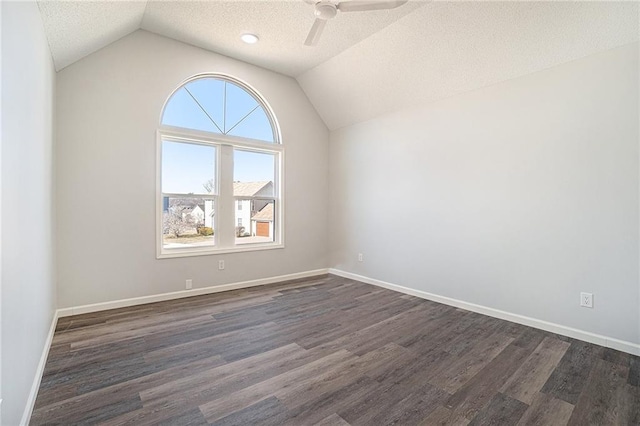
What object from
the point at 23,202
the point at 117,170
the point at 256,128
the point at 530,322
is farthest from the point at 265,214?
the point at 530,322

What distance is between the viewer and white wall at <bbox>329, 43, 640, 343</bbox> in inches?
101

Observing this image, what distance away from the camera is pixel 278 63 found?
4324 mm

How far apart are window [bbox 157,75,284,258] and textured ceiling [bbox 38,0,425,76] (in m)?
0.65

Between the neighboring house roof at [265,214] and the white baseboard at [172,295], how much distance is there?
92cm

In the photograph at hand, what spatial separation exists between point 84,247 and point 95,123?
4.35ft

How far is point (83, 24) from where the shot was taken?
2531 mm

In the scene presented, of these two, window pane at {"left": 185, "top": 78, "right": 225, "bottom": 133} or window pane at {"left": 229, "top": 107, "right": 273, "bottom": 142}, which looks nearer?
window pane at {"left": 185, "top": 78, "right": 225, "bottom": 133}

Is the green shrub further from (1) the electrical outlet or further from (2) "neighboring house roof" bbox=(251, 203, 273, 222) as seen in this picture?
(1) the electrical outlet

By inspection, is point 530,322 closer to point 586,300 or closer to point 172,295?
point 586,300

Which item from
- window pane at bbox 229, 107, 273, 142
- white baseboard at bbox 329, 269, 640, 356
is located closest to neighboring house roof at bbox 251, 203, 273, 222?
window pane at bbox 229, 107, 273, 142

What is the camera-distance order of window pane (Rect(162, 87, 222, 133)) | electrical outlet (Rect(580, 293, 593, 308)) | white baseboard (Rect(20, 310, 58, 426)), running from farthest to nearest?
window pane (Rect(162, 87, 222, 133)), electrical outlet (Rect(580, 293, 593, 308)), white baseboard (Rect(20, 310, 58, 426))

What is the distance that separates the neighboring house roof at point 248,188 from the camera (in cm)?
440

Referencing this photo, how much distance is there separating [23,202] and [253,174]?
9.99 feet

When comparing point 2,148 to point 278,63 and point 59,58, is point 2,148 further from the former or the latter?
point 278,63
